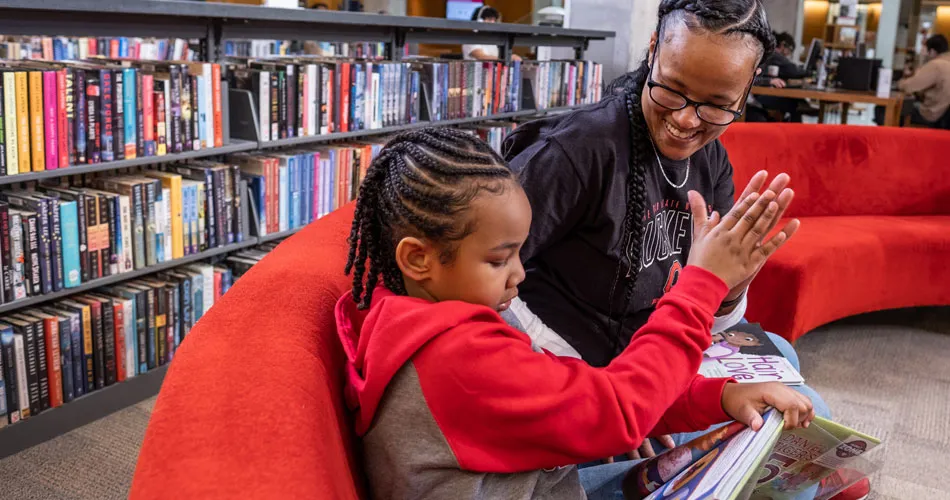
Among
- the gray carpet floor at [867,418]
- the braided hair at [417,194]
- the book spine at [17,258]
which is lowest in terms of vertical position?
the gray carpet floor at [867,418]

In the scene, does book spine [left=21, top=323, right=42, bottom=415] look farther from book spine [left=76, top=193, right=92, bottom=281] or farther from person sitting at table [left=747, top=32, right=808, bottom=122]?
person sitting at table [left=747, top=32, right=808, bottom=122]

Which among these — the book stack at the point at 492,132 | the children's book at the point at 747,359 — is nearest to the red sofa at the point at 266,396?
the children's book at the point at 747,359

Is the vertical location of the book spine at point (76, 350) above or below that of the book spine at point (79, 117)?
below

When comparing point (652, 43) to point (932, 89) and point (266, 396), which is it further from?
point (932, 89)

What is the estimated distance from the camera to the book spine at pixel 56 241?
8.27ft

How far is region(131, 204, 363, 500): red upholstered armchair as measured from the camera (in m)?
0.68

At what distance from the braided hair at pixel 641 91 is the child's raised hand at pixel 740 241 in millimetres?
314

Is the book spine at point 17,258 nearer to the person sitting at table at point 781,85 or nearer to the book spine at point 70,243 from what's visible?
the book spine at point 70,243

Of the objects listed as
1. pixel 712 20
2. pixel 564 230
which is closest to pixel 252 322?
pixel 564 230

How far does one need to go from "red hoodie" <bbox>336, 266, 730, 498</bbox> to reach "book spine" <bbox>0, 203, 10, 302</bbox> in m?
1.84

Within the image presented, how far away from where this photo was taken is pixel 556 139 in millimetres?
1401

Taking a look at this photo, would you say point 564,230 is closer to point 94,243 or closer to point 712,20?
point 712,20

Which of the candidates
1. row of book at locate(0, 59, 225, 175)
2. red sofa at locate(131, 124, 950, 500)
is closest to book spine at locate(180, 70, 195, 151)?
row of book at locate(0, 59, 225, 175)

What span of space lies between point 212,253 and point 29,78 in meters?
0.87
